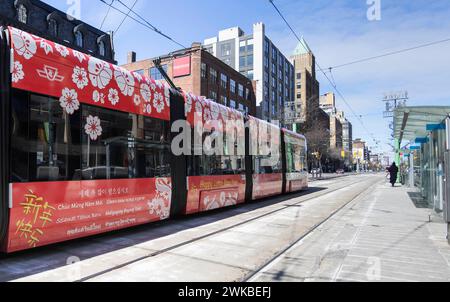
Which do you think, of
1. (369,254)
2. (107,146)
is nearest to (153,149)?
(107,146)

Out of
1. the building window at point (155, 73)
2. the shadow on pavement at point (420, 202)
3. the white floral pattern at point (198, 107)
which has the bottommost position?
the shadow on pavement at point (420, 202)

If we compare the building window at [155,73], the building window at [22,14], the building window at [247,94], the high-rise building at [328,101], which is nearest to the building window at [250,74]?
the building window at [247,94]

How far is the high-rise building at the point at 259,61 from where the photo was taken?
215 ft

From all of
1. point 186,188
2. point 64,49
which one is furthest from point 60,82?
point 186,188

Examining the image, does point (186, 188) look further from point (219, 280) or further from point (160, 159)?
point (219, 280)

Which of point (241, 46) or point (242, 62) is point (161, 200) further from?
point (241, 46)

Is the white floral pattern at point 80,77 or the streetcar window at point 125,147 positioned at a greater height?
the white floral pattern at point 80,77

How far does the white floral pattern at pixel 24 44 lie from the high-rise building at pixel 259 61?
186ft

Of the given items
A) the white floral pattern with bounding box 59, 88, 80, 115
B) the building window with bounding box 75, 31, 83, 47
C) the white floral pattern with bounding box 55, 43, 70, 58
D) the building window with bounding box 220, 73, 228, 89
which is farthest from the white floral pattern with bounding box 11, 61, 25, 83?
the building window with bounding box 220, 73, 228, 89

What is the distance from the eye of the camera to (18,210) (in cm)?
506

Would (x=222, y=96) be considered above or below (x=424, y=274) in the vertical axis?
above

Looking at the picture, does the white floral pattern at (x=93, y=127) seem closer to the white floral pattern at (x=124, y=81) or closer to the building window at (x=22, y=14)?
the white floral pattern at (x=124, y=81)

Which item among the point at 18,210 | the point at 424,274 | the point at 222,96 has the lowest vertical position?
the point at 424,274
